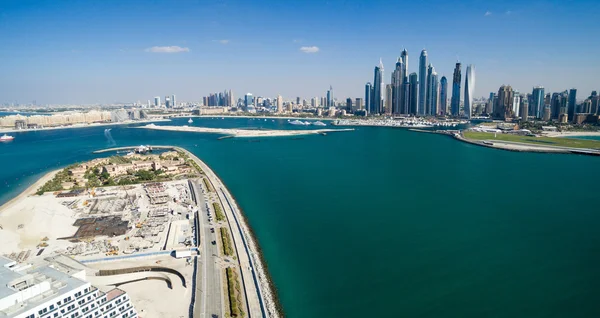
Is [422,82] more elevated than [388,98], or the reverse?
[422,82]

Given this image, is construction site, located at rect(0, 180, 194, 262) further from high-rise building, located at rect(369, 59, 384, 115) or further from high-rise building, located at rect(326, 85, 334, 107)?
high-rise building, located at rect(326, 85, 334, 107)

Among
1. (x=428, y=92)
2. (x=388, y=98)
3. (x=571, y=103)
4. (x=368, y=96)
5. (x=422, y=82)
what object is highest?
(x=422, y=82)

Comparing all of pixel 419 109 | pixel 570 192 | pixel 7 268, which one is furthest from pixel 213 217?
pixel 419 109

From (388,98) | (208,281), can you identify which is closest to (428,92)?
(388,98)

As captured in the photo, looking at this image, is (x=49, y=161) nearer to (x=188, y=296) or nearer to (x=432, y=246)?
(x=188, y=296)

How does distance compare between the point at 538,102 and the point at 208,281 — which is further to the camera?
the point at 538,102

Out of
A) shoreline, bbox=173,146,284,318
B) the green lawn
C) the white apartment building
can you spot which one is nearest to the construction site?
shoreline, bbox=173,146,284,318

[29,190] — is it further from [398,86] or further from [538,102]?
[538,102]
